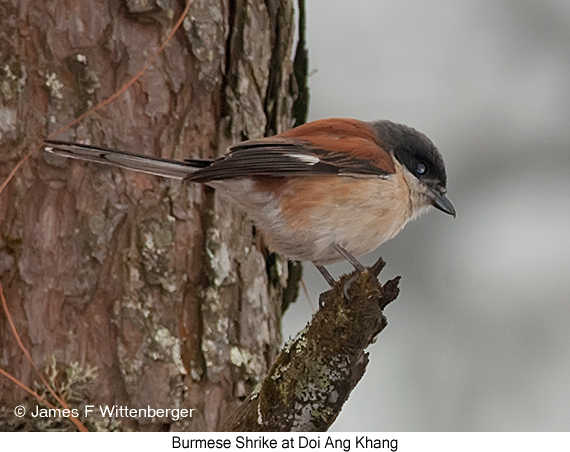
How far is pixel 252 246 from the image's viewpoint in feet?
7.83

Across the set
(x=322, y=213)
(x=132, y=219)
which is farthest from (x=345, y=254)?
(x=132, y=219)

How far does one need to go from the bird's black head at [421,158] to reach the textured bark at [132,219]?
1.51 feet

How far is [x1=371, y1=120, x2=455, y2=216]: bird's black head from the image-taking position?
2418mm

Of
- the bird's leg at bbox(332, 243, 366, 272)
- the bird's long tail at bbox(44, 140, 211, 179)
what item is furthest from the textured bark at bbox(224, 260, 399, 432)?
the bird's long tail at bbox(44, 140, 211, 179)

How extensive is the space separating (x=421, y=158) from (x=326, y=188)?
1.25ft

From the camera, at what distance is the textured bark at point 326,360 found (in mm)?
1684

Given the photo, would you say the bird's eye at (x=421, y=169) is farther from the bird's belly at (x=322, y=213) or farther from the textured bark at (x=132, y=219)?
the textured bark at (x=132, y=219)

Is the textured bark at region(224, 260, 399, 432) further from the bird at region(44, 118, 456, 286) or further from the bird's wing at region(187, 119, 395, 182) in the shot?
the bird's wing at region(187, 119, 395, 182)

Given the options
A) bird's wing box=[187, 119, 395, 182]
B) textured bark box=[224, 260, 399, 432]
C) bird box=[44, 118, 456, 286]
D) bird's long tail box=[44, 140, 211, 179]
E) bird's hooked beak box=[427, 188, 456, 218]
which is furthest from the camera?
bird's hooked beak box=[427, 188, 456, 218]

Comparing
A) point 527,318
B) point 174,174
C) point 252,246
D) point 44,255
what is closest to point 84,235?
point 44,255

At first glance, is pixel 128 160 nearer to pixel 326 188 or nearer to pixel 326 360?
pixel 326 188

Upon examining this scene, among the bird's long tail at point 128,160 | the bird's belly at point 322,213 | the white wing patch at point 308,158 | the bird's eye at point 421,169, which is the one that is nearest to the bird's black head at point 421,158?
the bird's eye at point 421,169

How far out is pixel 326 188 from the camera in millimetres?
2258

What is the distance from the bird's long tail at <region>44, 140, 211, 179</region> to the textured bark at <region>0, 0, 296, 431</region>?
0.14 meters
